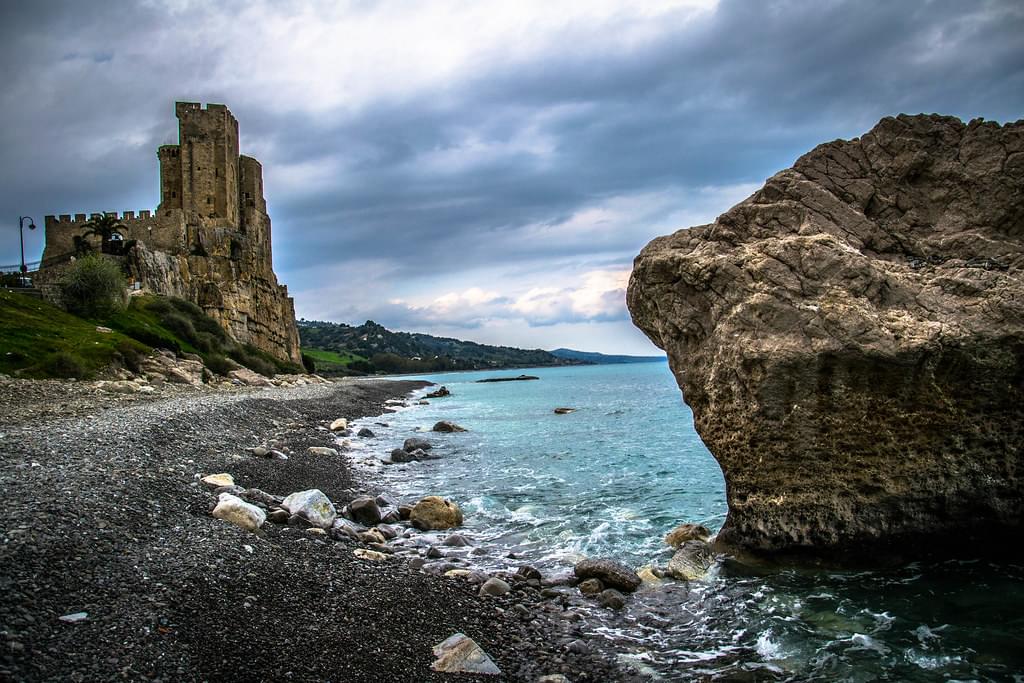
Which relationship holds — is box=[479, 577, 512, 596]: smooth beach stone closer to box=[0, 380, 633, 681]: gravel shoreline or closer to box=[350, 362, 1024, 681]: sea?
box=[0, 380, 633, 681]: gravel shoreline

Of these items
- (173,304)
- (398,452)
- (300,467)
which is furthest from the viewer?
(173,304)

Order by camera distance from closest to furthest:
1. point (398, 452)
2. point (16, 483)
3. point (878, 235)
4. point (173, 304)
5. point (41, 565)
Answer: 1. point (41, 565)
2. point (16, 483)
3. point (878, 235)
4. point (398, 452)
5. point (173, 304)

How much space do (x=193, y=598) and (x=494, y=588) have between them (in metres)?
4.48

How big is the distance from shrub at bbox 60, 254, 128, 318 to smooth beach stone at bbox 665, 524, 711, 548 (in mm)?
45650

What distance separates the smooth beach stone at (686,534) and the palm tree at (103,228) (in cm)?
6756

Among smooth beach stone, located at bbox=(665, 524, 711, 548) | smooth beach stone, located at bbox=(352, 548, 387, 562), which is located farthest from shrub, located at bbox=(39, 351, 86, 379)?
smooth beach stone, located at bbox=(665, 524, 711, 548)

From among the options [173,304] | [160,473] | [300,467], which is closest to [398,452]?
[300,467]

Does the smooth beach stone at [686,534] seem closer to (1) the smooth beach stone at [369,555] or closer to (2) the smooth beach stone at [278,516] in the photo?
(1) the smooth beach stone at [369,555]

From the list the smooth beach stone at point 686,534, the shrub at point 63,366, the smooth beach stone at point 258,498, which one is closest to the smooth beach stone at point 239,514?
the smooth beach stone at point 258,498

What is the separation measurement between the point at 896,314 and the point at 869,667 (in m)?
5.10

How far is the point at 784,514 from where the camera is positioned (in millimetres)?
10297

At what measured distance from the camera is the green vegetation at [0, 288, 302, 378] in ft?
96.2

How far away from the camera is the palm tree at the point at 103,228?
62938 millimetres

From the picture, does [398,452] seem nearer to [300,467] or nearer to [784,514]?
[300,467]
